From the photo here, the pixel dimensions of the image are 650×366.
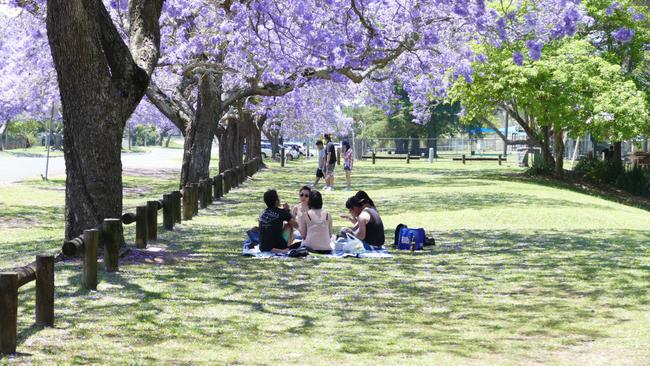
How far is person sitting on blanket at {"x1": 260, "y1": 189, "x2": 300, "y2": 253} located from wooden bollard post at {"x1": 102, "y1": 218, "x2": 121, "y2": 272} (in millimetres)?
2513

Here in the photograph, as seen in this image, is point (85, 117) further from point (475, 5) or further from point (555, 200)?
point (555, 200)

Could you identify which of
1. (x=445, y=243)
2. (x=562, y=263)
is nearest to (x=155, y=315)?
(x=562, y=263)

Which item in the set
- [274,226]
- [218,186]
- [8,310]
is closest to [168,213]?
[274,226]

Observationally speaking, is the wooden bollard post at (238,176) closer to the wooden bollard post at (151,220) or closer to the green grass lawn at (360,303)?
the green grass lawn at (360,303)

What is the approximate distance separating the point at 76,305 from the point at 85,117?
13.2ft

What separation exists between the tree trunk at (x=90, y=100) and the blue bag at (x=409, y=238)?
4419mm

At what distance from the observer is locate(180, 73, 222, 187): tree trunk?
2669 cm

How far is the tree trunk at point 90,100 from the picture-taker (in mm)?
13117

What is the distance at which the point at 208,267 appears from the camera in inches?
524

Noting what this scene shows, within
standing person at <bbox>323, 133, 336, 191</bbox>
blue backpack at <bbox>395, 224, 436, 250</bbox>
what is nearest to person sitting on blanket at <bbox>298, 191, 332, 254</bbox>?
blue backpack at <bbox>395, 224, 436, 250</bbox>

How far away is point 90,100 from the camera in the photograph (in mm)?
13336

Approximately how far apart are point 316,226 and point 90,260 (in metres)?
4.34

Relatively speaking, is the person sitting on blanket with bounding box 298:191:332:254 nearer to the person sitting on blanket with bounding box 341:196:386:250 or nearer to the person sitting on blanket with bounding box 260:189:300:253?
the person sitting on blanket with bounding box 260:189:300:253

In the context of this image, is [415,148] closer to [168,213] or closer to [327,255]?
[168,213]
